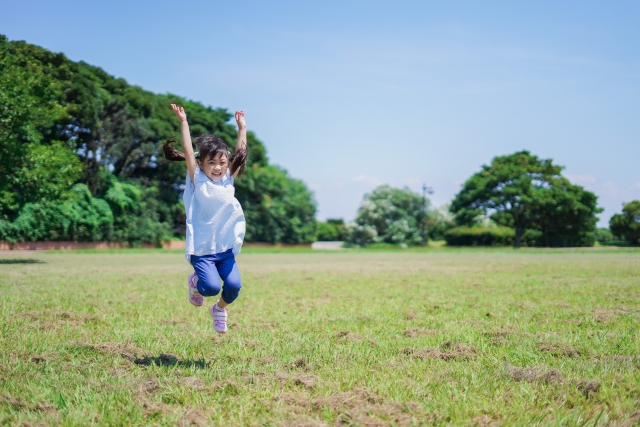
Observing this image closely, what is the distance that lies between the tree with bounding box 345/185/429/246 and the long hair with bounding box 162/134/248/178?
6143 centimetres

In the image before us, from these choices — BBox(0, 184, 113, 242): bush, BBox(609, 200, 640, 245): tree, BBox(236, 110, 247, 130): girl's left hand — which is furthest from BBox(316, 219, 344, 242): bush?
BBox(236, 110, 247, 130): girl's left hand

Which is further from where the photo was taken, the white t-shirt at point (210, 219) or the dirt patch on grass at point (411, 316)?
the dirt patch on grass at point (411, 316)

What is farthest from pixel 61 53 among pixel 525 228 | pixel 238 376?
pixel 525 228

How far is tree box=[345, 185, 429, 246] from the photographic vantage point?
6731 cm

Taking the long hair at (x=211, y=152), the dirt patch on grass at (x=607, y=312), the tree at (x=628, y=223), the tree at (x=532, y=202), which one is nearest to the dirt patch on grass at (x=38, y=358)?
the long hair at (x=211, y=152)

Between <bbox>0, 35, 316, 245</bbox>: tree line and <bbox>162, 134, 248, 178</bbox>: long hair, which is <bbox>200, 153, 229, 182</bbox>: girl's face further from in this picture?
<bbox>0, 35, 316, 245</bbox>: tree line

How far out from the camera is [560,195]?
57594mm

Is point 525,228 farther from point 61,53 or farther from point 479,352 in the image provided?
point 479,352

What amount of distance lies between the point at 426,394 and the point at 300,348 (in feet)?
6.16

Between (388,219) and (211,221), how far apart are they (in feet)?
211

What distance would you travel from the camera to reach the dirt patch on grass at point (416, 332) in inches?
246

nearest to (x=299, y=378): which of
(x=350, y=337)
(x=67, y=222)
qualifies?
(x=350, y=337)

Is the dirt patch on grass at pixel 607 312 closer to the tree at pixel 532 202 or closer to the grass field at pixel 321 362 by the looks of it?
the grass field at pixel 321 362

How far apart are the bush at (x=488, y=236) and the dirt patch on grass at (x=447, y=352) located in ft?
195
